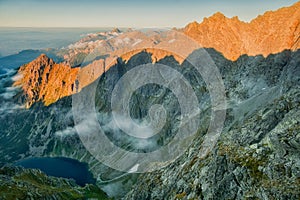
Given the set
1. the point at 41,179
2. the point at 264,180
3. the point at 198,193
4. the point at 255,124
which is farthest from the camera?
the point at 41,179

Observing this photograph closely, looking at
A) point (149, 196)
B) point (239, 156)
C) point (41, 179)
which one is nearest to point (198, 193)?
point (239, 156)

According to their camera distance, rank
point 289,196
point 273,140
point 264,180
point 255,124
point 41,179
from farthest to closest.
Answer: point 41,179
point 255,124
point 273,140
point 264,180
point 289,196

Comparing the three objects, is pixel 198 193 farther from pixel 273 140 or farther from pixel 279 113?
pixel 279 113

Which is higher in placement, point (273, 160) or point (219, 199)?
point (273, 160)

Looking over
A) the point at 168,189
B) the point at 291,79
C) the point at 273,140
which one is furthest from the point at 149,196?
the point at 291,79

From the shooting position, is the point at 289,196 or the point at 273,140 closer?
the point at 289,196

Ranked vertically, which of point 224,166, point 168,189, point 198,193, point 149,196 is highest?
point 224,166

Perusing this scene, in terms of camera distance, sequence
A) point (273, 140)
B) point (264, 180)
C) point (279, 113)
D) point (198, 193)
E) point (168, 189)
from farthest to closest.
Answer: point (168, 189)
point (279, 113)
point (198, 193)
point (273, 140)
point (264, 180)

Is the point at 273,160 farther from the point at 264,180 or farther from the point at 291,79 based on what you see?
the point at 291,79

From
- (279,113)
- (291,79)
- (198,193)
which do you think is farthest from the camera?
(291,79)
